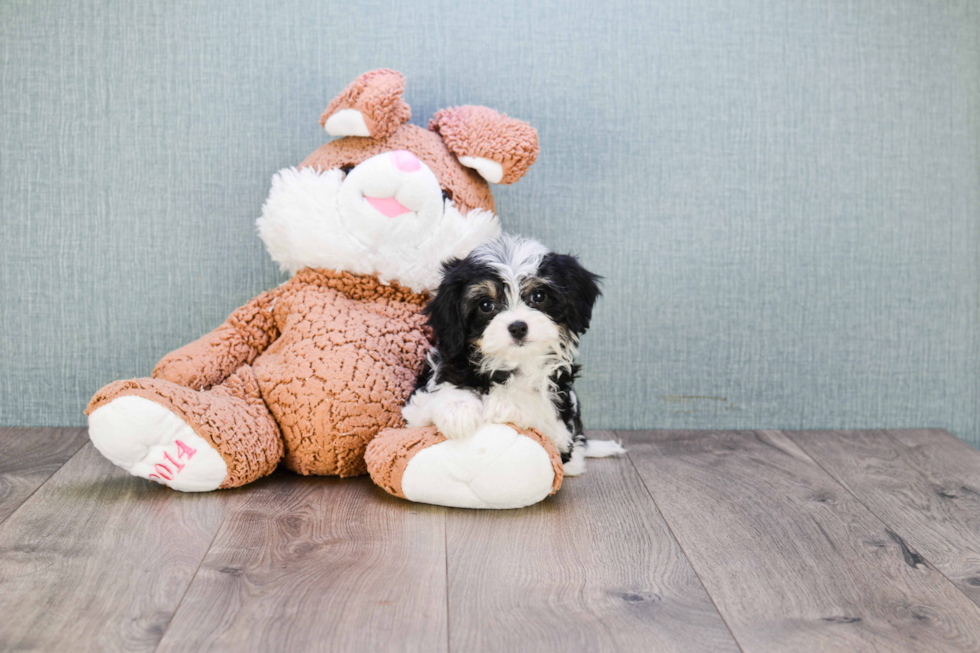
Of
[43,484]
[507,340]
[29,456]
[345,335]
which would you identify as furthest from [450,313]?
[29,456]

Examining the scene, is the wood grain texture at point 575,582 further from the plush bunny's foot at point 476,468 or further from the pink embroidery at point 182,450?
the pink embroidery at point 182,450

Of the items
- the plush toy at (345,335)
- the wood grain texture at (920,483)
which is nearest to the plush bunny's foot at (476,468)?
the plush toy at (345,335)

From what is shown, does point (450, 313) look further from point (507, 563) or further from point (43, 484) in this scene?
point (43, 484)

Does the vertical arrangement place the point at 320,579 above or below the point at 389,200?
below

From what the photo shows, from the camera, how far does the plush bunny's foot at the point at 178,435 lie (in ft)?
4.83

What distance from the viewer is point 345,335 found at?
1.69 metres

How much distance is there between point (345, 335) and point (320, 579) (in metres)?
0.61

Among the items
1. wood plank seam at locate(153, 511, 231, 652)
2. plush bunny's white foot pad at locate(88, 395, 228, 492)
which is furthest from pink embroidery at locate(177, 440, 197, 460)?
wood plank seam at locate(153, 511, 231, 652)

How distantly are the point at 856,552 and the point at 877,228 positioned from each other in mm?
1088

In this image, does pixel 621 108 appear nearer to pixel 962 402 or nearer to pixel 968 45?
pixel 968 45

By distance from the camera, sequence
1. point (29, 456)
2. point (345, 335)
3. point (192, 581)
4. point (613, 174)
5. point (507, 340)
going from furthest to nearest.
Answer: point (613, 174) → point (29, 456) → point (345, 335) → point (507, 340) → point (192, 581)

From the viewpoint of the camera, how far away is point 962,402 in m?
2.19

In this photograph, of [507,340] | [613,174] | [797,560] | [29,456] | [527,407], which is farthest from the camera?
[613,174]

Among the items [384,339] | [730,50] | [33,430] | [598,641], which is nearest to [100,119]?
[33,430]
